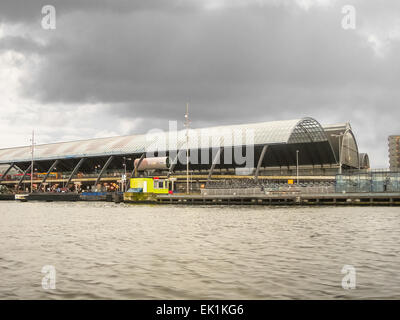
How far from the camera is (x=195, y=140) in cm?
12912

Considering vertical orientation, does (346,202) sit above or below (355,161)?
below

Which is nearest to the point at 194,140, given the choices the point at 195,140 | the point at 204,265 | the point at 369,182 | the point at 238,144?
the point at 195,140

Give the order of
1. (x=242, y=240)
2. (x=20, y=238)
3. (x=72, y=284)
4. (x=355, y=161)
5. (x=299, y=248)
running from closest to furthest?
(x=72, y=284) < (x=299, y=248) < (x=242, y=240) < (x=20, y=238) < (x=355, y=161)

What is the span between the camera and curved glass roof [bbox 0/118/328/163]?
117500 millimetres

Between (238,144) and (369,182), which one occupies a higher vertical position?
(238,144)

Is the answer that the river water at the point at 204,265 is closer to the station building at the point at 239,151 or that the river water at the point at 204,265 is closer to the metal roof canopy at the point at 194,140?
the station building at the point at 239,151

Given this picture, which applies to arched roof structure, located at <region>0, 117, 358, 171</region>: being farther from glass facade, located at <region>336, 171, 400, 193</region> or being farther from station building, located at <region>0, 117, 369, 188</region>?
glass facade, located at <region>336, 171, 400, 193</region>

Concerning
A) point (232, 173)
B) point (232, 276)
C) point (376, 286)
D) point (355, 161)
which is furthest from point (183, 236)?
point (355, 161)

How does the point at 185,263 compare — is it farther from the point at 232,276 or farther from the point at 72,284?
the point at 72,284

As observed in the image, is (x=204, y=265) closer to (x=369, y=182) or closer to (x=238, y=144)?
(x=369, y=182)

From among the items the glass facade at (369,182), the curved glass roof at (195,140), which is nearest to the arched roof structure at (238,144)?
the curved glass roof at (195,140)

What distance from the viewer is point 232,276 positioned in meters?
15.1

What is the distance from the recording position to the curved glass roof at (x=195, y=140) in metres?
118
